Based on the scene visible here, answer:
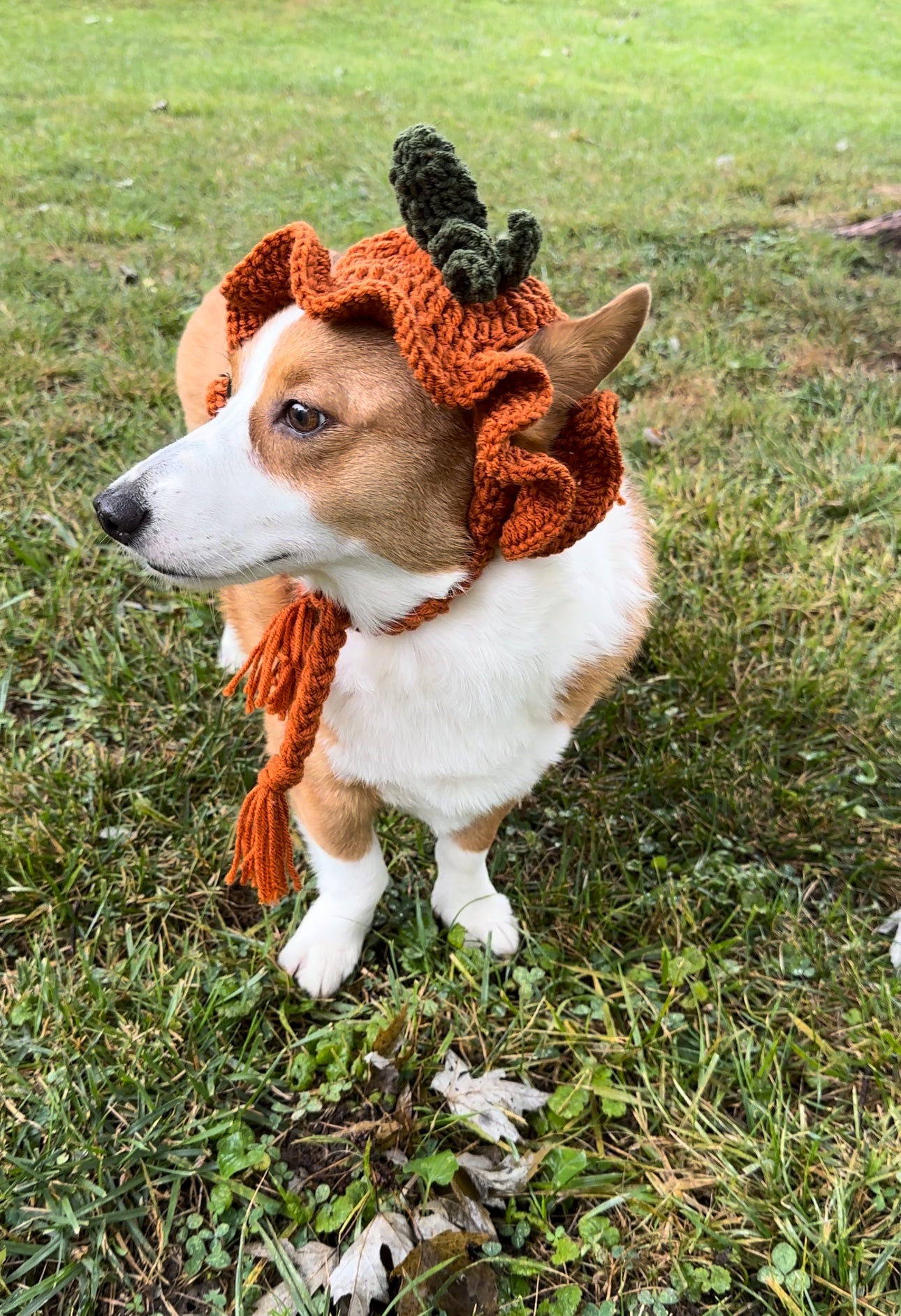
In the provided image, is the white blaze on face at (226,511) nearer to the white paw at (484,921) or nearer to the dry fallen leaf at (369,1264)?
the white paw at (484,921)

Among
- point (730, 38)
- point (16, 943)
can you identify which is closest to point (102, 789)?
point (16, 943)

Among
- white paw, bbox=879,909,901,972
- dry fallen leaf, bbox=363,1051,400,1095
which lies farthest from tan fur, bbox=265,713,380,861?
white paw, bbox=879,909,901,972

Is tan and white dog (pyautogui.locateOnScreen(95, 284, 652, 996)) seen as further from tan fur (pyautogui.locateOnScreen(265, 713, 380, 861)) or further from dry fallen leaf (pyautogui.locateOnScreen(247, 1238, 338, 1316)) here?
dry fallen leaf (pyautogui.locateOnScreen(247, 1238, 338, 1316))

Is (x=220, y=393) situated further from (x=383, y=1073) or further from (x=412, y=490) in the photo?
(x=383, y=1073)

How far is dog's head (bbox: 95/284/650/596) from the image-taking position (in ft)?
3.81

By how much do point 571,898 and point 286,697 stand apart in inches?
36.1

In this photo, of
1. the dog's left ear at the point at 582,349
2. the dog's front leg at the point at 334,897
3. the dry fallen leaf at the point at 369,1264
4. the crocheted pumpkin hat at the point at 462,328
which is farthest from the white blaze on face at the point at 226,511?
the dry fallen leaf at the point at 369,1264

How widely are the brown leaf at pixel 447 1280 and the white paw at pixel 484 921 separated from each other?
58cm

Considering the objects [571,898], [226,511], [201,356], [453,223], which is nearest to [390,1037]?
[571,898]

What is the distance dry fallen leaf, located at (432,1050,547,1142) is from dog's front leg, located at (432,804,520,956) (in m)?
0.26

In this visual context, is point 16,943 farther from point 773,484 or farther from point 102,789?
point 773,484

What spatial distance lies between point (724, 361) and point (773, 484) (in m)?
0.82

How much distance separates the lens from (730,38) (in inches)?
512

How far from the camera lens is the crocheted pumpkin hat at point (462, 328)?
1.10 m
